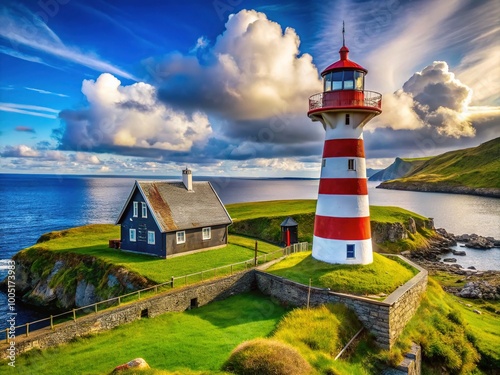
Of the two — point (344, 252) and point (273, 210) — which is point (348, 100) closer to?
point (344, 252)

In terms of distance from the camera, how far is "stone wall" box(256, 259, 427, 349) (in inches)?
671

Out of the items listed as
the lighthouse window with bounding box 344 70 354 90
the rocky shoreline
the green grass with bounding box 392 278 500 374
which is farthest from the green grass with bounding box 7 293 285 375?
the rocky shoreline

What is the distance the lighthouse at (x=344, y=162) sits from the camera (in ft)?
67.7

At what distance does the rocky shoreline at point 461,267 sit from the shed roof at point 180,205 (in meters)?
26.8

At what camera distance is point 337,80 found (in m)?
20.8

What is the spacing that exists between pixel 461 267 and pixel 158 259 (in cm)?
4206

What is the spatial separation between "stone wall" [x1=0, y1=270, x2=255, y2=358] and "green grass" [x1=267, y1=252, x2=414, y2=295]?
316 cm

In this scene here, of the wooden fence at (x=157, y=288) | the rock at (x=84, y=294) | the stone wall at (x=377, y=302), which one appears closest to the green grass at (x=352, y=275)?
the stone wall at (x=377, y=302)

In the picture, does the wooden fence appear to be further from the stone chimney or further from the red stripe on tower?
the stone chimney

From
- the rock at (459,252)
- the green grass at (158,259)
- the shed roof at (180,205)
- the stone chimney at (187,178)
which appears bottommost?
the rock at (459,252)

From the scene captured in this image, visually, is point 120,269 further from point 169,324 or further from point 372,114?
point 372,114

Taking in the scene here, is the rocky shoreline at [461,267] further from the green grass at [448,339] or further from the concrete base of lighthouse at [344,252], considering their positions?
the concrete base of lighthouse at [344,252]

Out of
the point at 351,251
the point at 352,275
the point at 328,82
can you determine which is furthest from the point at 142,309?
the point at 328,82

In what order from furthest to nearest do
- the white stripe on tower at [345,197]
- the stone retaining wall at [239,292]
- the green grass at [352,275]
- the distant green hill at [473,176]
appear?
the distant green hill at [473,176] → the white stripe on tower at [345,197] → the green grass at [352,275] → the stone retaining wall at [239,292]
